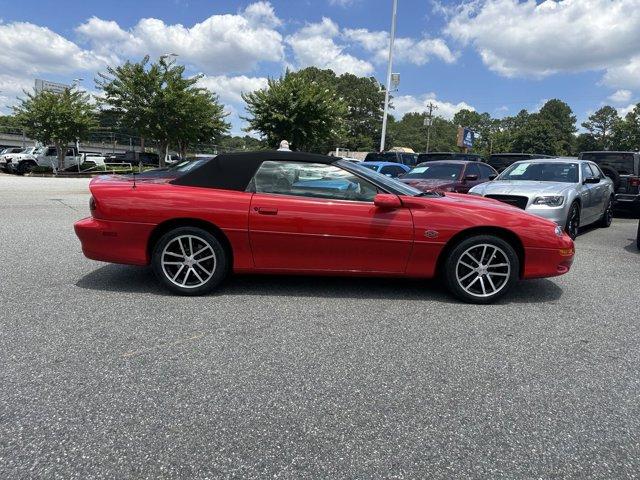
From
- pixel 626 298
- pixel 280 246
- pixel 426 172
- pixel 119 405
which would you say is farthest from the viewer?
pixel 426 172

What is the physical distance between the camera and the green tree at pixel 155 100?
2583 centimetres

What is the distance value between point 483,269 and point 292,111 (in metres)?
22.7

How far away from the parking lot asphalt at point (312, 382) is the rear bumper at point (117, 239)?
341 mm

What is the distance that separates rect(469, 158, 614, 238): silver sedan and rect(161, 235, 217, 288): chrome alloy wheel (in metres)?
4.97

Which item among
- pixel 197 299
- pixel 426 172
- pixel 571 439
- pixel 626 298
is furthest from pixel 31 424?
pixel 426 172

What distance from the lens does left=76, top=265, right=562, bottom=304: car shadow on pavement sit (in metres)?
4.49

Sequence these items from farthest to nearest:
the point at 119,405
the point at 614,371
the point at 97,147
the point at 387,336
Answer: the point at 97,147, the point at 387,336, the point at 614,371, the point at 119,405

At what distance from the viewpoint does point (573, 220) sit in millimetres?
7875

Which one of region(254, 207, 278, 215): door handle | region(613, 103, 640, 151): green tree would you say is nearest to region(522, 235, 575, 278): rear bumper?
region(254, 207, 278, 215): door handle

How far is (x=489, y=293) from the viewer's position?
171 inches

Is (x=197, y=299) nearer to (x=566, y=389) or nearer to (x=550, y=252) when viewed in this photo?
(x=566, y=389)

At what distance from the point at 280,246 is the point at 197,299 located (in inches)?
35.6

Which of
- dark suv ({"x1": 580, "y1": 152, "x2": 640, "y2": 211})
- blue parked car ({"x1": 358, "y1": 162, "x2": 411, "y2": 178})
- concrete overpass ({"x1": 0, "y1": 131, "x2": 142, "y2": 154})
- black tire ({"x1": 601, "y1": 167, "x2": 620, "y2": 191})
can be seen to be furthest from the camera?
concrete overpass ({"x1": 0, "y1": 131, "x2": 142, "y2": 154})

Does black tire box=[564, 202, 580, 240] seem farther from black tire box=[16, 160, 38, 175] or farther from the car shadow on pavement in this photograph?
black tire box=[16, 160, 38, 175]
